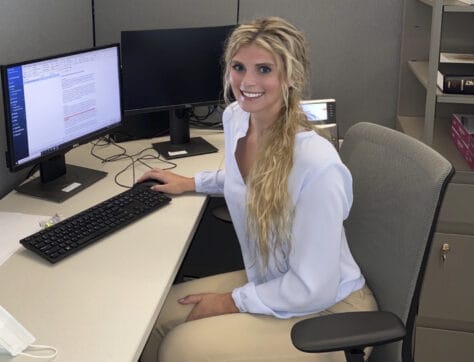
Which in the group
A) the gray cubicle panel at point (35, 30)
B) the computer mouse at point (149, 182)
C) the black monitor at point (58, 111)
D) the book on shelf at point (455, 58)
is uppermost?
the gray cubicle panel at point (35, 30)

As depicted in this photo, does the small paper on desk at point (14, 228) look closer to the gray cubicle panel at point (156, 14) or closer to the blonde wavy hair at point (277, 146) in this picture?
the blonde wavy hair at point (277, 146)

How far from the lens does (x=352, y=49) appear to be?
7.59 ft

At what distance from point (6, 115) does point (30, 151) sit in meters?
0.13

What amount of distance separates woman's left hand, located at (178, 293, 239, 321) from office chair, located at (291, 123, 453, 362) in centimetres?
28

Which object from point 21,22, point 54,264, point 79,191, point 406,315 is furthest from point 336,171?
point 21,22

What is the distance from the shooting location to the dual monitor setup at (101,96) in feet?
5.07

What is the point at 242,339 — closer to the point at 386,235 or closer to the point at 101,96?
the point at 386,235

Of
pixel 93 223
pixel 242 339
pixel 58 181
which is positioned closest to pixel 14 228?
pixel 93 223

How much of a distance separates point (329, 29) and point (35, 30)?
1103 mm

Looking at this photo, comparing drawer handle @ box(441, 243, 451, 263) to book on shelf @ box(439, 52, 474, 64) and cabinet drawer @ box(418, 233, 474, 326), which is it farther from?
book on shelf @ box(439, 52, 474, 64)

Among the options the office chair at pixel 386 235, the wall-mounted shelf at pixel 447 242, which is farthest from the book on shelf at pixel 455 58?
the office chair at pixel 386 235

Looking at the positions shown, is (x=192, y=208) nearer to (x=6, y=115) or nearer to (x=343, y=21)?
(x=6, y=115)

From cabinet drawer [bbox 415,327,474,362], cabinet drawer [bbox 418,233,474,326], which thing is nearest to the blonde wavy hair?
cabinet drawer [bbox 418,233,474,326]

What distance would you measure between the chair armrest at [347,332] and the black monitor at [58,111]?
86cm
